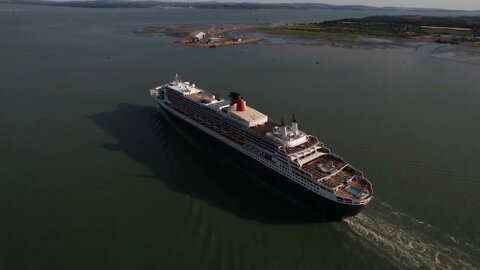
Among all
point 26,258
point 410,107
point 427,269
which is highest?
point 410,107

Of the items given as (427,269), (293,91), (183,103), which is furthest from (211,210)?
(293,91)

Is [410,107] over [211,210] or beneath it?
over

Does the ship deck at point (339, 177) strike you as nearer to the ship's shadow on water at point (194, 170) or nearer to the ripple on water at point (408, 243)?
the ripple on water at point (408, 243)

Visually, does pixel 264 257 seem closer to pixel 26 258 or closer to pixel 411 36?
pixel 26 258

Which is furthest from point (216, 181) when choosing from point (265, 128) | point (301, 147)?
point (301, 147)

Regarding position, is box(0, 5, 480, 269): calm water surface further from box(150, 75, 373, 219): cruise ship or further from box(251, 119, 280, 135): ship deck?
box(251, 119, 280, 135): ship deck

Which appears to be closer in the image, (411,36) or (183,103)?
(183,103)

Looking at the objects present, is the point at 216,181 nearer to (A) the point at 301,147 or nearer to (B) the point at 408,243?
(A) the point at 301,147
